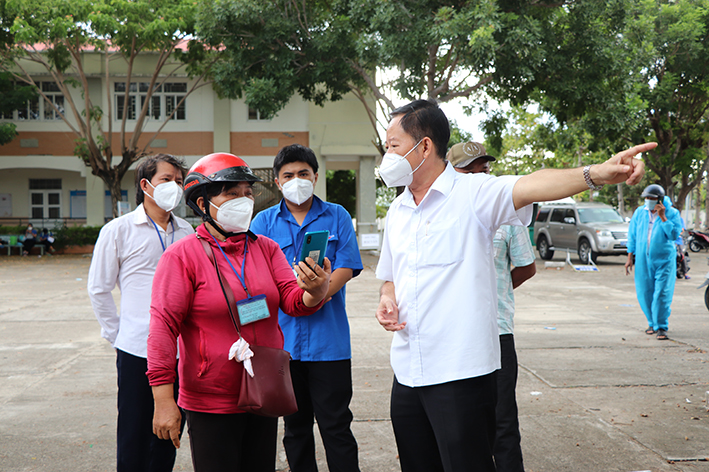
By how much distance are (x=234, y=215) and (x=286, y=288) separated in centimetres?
40

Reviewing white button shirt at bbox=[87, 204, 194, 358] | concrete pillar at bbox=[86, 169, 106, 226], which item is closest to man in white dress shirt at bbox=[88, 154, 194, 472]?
white button shirt at bbox=[87, 204, 194, 358]

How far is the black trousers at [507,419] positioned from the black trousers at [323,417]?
837mm

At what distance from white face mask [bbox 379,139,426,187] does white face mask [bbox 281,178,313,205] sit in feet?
3.35

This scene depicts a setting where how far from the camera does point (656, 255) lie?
808 cm

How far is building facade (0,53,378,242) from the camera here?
2489 cm

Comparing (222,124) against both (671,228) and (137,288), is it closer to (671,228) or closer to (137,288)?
(671,228)

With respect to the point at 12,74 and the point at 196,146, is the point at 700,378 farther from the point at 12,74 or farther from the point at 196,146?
the point at 12,74

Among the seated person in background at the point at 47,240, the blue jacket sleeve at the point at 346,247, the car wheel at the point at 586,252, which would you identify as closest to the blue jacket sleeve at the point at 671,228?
the blue jacket sleeve at the point at 346,247

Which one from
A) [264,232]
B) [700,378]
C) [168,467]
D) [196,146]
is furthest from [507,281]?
[196,146]

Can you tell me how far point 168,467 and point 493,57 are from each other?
1166cm

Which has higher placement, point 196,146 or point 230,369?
point 196,146

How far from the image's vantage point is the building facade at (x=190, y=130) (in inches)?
980

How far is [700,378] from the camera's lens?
231 inches

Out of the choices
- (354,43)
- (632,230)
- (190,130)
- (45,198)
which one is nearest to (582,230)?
(354,43)
